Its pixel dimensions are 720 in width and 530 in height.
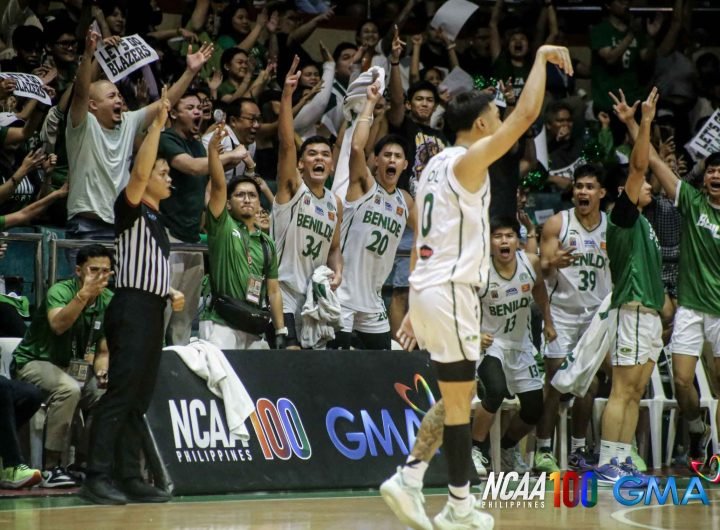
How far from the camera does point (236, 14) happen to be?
46.3ft

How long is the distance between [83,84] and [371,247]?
281cm

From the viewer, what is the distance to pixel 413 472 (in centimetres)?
693

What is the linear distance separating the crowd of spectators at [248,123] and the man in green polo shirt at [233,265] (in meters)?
0.02

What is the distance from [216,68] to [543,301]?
15.5ft

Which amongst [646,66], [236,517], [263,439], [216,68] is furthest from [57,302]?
[646,66]

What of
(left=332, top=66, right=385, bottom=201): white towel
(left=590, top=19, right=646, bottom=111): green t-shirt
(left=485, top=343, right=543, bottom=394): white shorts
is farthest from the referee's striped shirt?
(left=590, top=19, right=646, bottom=111): green t-shirt

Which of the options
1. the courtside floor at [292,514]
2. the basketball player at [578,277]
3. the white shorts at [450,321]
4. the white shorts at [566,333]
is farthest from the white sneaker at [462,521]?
the white shorts at [566,333]

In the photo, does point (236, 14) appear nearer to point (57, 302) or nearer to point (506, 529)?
point (57, 302)

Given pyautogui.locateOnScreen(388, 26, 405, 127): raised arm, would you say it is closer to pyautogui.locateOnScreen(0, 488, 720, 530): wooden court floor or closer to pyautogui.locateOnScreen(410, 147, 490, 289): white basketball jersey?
pyautogui.locateOnScreen(0, 488, 720, 530): wooden court floor

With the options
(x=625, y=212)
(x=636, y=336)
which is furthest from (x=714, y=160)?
(x=636, y=336)

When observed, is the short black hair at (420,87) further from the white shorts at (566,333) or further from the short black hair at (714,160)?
the short black hair at (714,160)

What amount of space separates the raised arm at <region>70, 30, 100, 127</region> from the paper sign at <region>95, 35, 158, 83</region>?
0.72 metres

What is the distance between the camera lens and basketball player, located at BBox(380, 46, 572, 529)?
6.77 metres

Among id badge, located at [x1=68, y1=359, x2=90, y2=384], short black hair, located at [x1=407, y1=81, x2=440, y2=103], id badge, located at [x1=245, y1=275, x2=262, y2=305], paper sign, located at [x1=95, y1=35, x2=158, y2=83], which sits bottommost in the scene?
id badge, located at [x1=68, y1=359, x2=90, y2=384]
